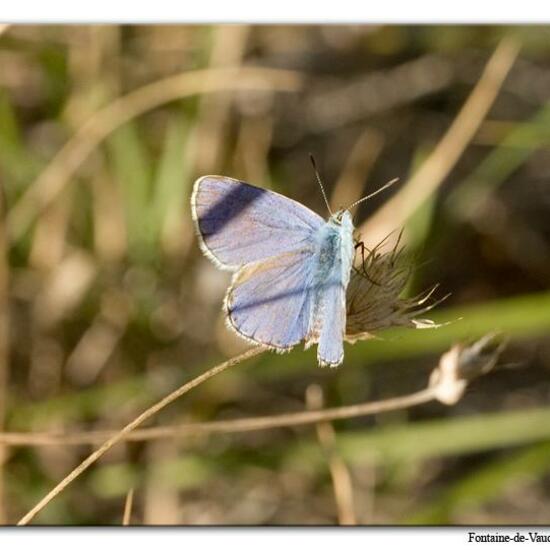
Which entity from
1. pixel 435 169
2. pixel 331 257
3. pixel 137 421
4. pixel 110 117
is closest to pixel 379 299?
pixel 331 257

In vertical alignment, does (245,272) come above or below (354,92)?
below

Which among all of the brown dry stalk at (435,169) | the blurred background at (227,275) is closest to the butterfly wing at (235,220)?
the blurred background at (227,275)

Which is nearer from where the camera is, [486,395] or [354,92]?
[486,395]

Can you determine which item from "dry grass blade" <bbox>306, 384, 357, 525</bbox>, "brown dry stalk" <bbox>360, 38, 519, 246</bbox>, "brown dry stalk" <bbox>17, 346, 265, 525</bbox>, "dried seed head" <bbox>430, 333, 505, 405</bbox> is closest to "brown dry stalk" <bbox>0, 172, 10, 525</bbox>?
"dry grass blade" <bbox>306, 384, 357, 525</bbox>

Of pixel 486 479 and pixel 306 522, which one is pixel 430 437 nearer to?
pixel 486 479

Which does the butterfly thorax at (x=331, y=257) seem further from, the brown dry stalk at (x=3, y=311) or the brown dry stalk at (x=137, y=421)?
the brown dry stalk at (x=3, y=311)
